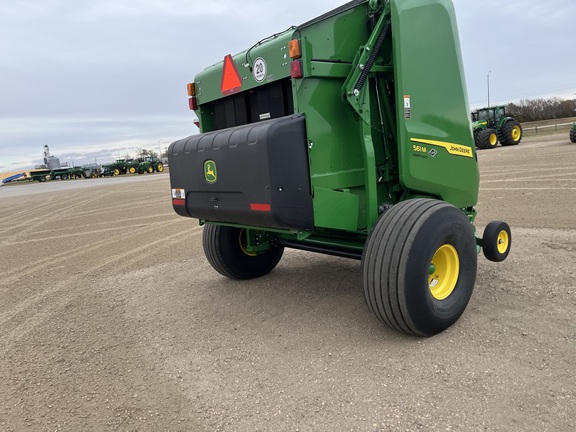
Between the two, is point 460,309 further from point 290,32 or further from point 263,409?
point 290,32

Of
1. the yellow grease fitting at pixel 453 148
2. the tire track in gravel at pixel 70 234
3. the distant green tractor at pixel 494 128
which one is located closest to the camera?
the yellow grease fitting at pixel 453 148

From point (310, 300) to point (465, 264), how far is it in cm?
149

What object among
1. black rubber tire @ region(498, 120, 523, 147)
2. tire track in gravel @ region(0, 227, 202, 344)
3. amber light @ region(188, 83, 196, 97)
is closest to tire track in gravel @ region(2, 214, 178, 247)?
tire track in gravel @ region(0, 227, 202, 344)

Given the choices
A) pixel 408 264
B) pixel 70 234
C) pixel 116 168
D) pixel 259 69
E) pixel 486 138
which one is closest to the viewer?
pixel 408 264

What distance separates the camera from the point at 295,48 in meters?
3.29

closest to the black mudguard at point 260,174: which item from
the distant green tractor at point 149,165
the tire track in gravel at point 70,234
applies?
the tire track in gravel at point 70,234

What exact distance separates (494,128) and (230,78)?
81.8 feet

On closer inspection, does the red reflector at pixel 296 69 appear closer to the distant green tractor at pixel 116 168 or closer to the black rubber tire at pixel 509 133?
the black rubber tire at pixel 509 133

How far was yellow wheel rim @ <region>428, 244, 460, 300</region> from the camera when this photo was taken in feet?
11.6

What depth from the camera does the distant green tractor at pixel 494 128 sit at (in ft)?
81.3

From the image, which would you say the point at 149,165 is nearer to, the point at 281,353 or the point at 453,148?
the point at 453,148

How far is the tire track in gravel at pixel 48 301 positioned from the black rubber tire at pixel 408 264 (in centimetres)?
324

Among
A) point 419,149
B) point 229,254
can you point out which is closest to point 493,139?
point 229,254

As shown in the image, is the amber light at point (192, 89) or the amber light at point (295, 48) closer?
the amber light at point (295, 48)
